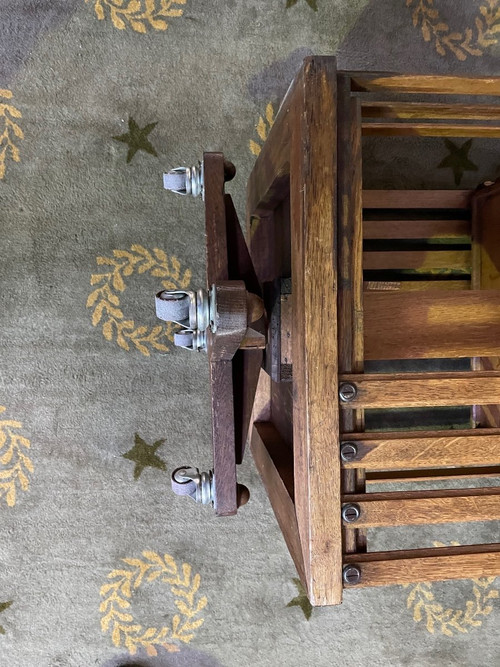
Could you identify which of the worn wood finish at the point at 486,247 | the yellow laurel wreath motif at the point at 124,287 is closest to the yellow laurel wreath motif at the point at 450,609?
the worn wood finish at the point at 486,247

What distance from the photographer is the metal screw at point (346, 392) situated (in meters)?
0.66

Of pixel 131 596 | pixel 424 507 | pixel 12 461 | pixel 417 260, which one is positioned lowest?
pixel 131 596

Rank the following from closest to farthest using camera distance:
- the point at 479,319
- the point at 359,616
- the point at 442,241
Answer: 1. the point at 479,319
2. the point at 442,241
3. the point at 359,616

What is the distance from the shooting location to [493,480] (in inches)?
50.8

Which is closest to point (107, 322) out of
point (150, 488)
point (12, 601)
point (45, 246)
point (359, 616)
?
point (45, 246)

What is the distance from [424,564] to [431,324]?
34cm

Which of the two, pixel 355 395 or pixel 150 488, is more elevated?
pixel 355 395

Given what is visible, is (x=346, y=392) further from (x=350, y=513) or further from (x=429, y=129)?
(x=429, y=129)

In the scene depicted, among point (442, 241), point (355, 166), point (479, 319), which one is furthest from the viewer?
point (442, 241)

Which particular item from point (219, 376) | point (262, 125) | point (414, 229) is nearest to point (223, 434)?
point (219, 376)

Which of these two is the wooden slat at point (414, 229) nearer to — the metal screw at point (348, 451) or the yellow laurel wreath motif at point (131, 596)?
the metal screw at point (348, 451)

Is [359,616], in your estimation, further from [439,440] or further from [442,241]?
[442,241]

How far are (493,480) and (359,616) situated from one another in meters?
0.46

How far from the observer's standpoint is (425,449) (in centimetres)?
68
